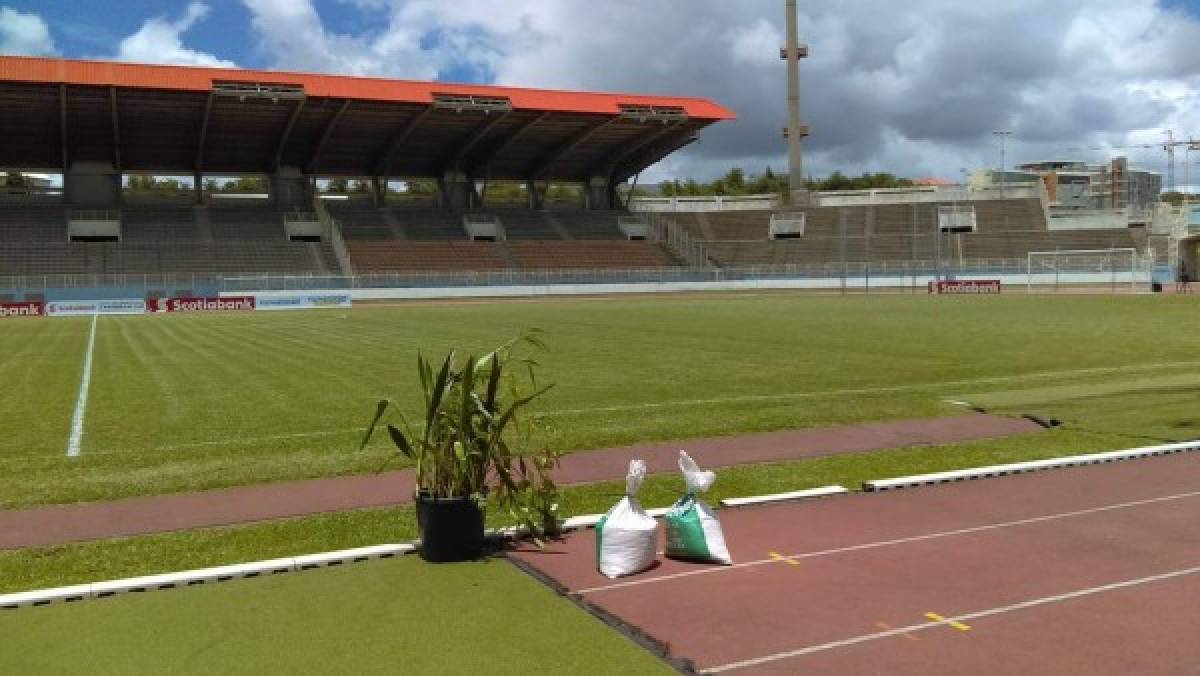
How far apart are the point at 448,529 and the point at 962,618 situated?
333 cm

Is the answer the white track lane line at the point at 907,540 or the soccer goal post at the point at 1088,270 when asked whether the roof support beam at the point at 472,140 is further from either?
the white track lane line at the point at 907,540

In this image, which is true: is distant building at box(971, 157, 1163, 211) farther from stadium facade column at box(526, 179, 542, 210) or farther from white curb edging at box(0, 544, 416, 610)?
white curb edging at box(0, 544, 416, 610)

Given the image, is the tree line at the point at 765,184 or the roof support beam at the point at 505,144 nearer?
the roof support beam at the point at 505,144

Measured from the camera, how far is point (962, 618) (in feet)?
17.0

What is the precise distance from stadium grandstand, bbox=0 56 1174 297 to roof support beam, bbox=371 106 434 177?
23 centimetres

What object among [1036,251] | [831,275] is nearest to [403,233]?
[831,275]

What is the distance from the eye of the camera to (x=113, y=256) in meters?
63.2

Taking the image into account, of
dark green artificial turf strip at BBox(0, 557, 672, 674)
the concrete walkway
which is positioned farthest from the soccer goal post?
dark green artificial turf strip at BBox(0, 557, 672, 674)

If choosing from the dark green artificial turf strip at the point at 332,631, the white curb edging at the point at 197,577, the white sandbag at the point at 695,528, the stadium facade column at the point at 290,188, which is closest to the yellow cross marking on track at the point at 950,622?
the white sandbag at the point at 695,528

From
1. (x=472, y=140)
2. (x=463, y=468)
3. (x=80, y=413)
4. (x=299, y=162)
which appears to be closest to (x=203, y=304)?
(x=299, y=162)

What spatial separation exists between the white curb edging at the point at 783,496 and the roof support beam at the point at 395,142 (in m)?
61.3

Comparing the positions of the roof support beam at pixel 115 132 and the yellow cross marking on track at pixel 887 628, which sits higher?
the roof support beam at pixel 115 132

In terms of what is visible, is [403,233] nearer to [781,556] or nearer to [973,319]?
[973,319]

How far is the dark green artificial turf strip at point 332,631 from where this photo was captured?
4.72 m
